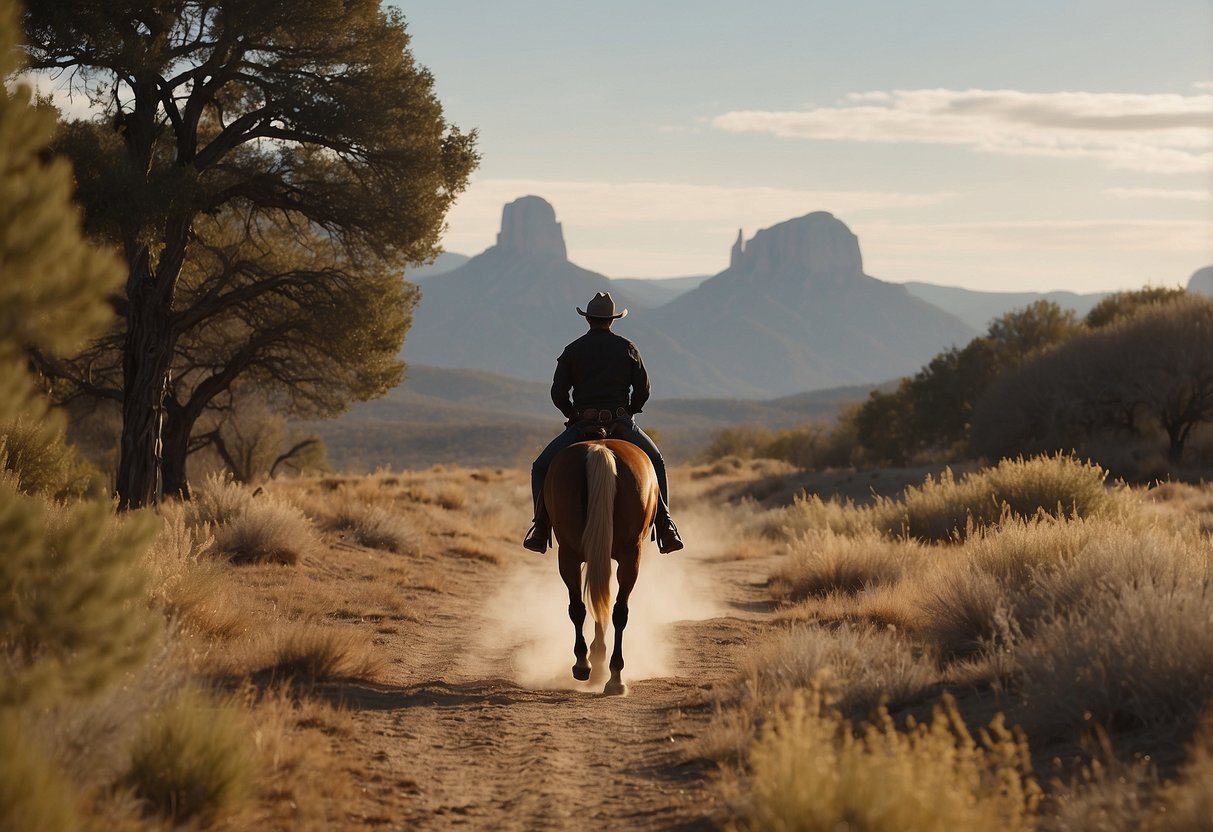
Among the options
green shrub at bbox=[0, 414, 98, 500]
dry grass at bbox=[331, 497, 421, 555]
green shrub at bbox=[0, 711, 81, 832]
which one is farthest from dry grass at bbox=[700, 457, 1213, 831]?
green shrub at bbox=[0, 414, 98, 500]

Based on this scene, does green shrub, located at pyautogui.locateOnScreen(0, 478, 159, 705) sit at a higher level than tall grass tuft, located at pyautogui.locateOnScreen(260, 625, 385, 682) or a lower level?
higher

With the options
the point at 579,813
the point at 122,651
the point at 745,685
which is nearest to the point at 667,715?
the point at 745,685

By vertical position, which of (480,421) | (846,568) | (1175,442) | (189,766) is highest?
(189,766)

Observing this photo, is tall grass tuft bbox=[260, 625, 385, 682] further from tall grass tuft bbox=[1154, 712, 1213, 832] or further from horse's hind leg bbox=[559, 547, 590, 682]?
tall grass tuft bbox=[1154, 712, 1213, 832]

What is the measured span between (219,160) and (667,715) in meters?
15.7

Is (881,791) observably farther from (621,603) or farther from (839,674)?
(621,603)

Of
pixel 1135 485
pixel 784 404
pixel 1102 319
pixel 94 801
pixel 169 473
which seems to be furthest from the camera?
pixel 784 404

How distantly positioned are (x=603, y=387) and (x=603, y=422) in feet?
1.10

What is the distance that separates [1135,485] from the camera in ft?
100

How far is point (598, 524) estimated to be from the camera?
30.7 feet

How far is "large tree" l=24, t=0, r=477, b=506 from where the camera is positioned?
1748cm

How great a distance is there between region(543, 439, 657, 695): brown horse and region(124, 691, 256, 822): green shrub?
4.30 meters

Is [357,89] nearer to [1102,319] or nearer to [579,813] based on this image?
[579,813]

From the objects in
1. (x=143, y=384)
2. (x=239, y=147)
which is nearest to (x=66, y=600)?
(x=143, y=384)
